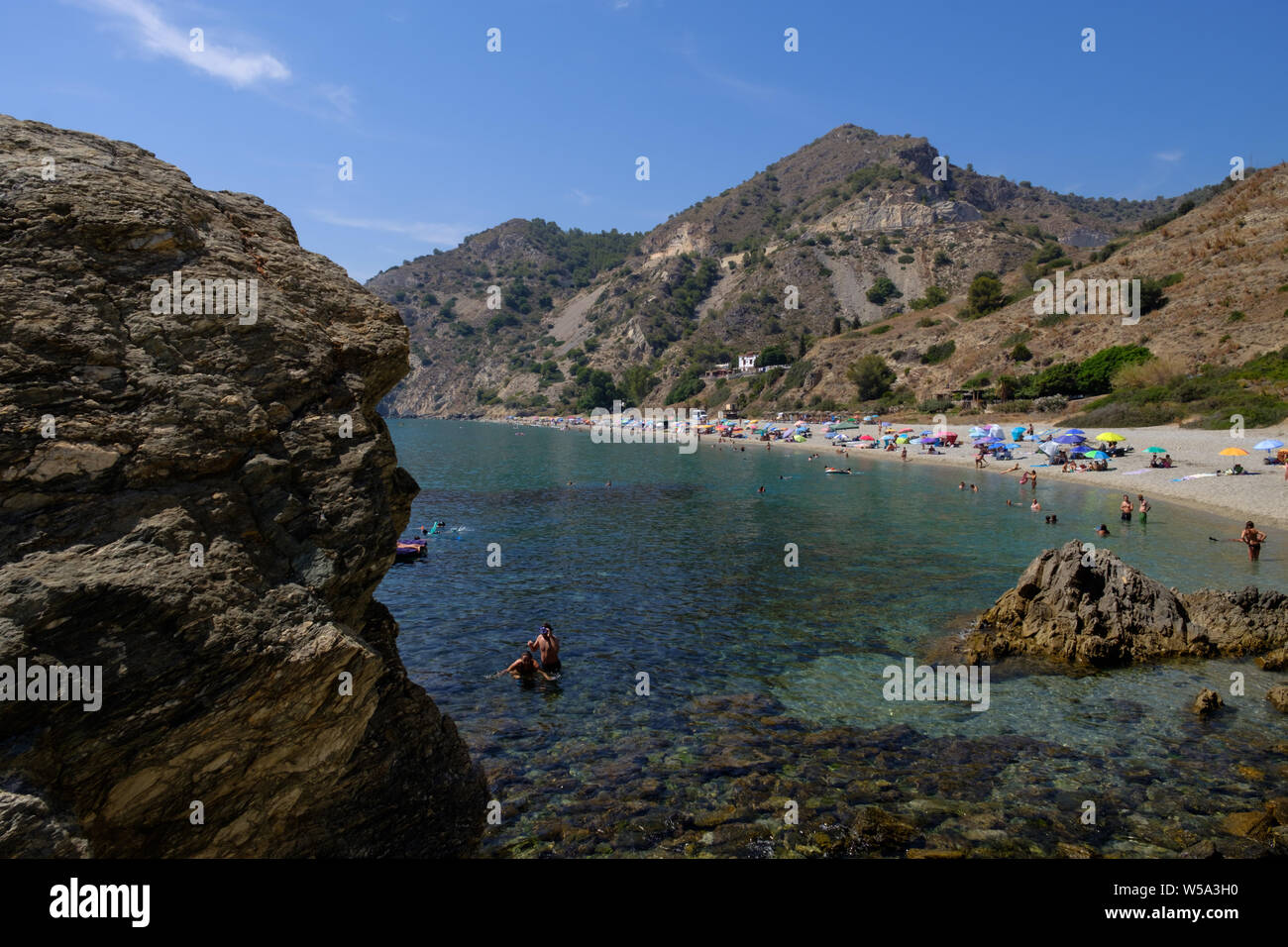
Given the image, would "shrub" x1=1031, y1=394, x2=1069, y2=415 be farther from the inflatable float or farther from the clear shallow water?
the inflatable float

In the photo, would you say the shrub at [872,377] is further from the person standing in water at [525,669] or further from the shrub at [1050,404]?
the person standing in water at [525,669]

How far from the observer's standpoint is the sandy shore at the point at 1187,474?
35031mm

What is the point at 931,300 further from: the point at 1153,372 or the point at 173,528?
the point at 173,528

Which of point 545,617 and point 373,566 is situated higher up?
point 373,566

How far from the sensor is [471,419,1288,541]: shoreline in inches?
1374

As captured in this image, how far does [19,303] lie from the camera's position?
4.92 m

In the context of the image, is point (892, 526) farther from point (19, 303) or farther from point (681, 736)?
point (19, 303)

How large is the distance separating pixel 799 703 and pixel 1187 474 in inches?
1620

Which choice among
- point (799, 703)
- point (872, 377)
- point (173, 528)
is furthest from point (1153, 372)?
point (173, 528)

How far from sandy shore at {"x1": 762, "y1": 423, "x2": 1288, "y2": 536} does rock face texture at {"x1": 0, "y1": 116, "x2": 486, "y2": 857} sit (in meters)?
37.5

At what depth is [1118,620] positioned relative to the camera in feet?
54.9

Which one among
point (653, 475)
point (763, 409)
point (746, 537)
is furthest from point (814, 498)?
point (763, 409)

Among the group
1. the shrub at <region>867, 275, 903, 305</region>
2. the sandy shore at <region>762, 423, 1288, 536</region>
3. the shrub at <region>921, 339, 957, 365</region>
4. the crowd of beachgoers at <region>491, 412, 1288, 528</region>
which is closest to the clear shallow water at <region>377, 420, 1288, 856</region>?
the sandy shore at <region>762, 423, 1288, 536</region>

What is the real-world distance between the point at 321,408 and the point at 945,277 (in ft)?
574
